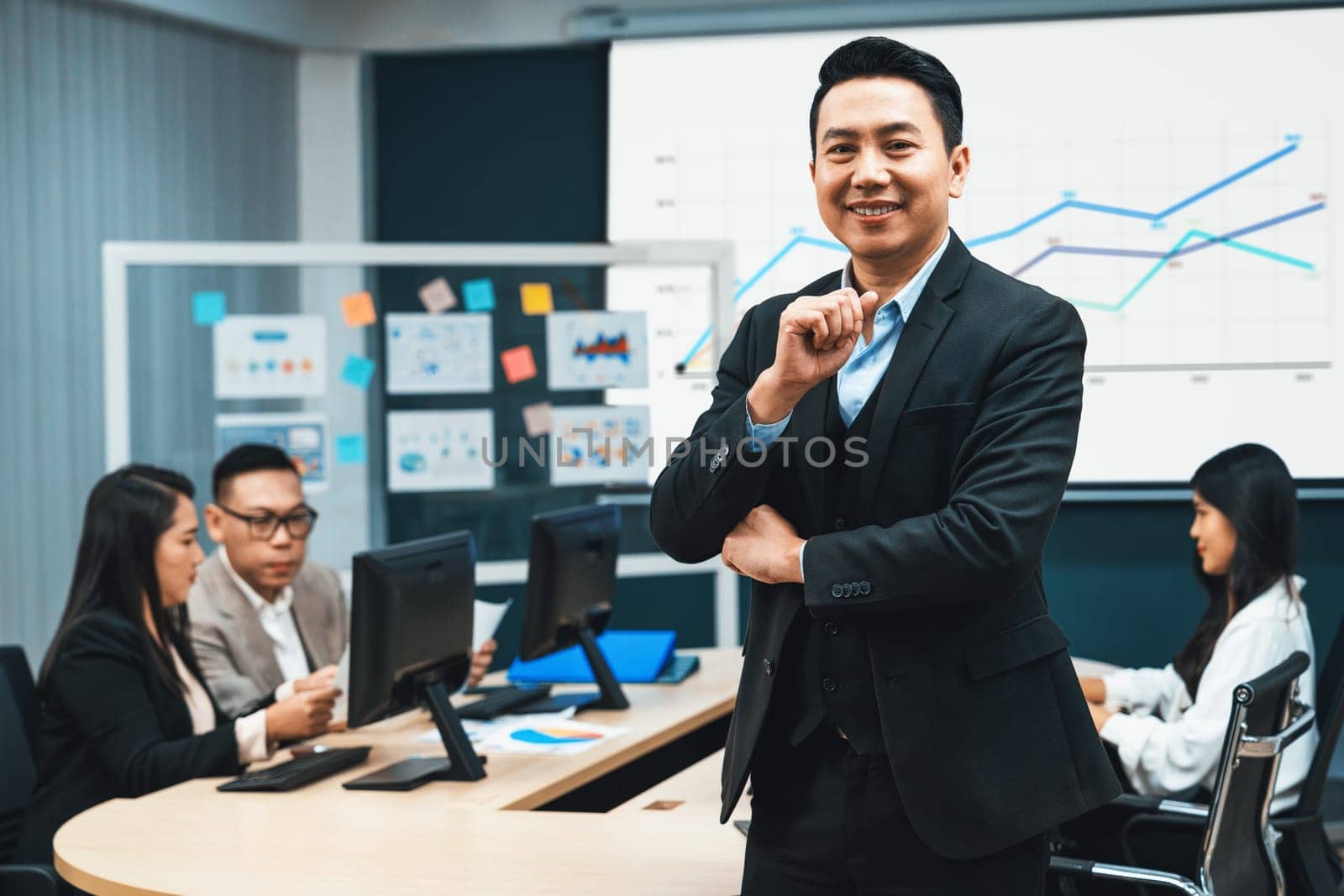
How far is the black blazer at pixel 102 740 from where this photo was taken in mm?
2459

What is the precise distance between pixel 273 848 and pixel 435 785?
458 mm

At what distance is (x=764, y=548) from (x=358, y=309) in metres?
3.06

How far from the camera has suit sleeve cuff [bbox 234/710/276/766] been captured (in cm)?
250

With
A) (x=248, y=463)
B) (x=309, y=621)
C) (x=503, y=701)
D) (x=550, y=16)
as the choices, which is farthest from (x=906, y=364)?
(x=550, y=16)

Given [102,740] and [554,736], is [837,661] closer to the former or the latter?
[554,736]

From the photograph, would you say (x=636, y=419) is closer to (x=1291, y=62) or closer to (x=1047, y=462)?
(x=1291, y=62)

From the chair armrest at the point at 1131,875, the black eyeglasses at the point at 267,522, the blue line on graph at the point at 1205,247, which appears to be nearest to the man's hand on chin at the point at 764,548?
the chair armrest at the point at 1131,875

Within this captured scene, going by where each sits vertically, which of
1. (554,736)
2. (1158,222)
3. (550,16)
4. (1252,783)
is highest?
(550,16)

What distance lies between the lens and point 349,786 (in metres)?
2.39

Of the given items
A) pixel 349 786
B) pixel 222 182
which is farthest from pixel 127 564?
pixel 222 182

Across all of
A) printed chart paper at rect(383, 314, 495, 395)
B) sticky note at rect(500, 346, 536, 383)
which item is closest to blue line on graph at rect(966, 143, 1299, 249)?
sticky note at rect(500, 346, 536, 383)

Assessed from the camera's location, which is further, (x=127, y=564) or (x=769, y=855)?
(x=127, y=564)

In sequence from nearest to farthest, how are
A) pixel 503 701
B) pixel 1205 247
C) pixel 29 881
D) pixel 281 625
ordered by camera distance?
pixel 29 881, pixel 503 701, pixel 281 625, pixel 1205 247

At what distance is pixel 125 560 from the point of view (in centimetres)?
261
